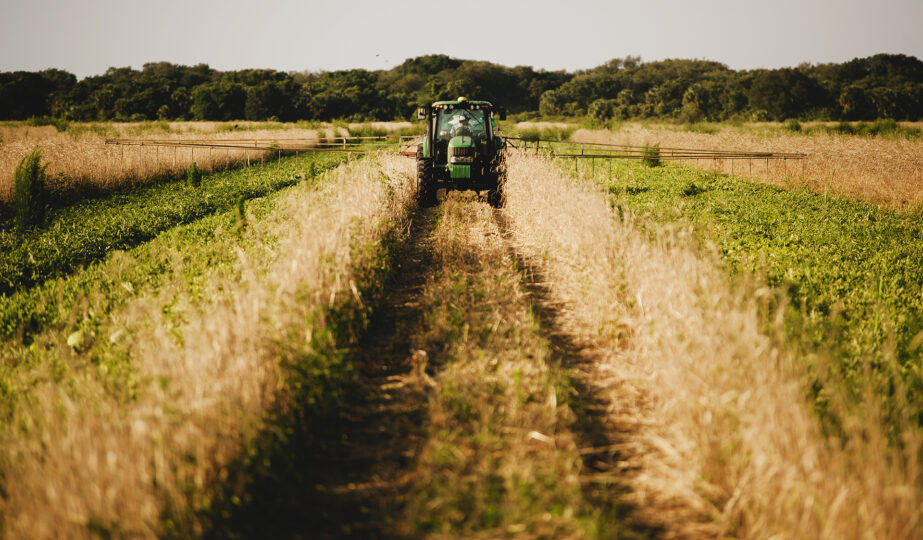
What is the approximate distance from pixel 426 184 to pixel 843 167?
13194mm

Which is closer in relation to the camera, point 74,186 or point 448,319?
point 448,319

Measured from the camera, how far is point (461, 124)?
12.5 meters

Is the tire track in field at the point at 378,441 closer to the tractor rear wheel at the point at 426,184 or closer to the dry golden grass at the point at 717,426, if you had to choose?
the dry golden grass at the point at 717,426

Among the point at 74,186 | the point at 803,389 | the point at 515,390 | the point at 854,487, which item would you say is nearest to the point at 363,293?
the point at 515,390

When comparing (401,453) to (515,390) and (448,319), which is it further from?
(448,319)

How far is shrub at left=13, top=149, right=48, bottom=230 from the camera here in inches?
422

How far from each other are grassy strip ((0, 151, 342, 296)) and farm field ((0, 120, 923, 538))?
159 millimetres

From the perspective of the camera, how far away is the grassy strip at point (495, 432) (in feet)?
9.50

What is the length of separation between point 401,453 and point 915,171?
61.5 feet

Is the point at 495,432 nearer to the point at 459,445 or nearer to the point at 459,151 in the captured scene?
the point at 459,445

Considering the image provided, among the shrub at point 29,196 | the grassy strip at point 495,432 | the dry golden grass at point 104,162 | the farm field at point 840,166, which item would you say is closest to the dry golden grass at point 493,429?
the grassy strip at point 495,432

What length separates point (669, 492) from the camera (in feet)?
10.6

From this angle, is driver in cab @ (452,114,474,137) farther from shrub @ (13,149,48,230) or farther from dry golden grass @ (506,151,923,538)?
shrub @ (13,149,48,230)

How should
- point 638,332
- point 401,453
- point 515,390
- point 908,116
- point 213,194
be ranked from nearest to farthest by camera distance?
1. point 401,453
2. point 515,390
3. point 638,332
4. point 213,194
5. point 908,116
